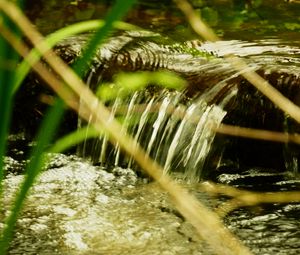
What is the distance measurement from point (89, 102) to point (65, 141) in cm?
29

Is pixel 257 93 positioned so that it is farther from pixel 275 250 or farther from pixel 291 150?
pixel 275 250

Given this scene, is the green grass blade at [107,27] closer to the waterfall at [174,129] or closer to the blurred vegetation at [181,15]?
the waterfall at [174,129]

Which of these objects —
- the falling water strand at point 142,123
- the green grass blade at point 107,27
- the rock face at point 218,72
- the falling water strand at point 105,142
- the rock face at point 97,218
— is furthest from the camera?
the falling water strand at point 105,142

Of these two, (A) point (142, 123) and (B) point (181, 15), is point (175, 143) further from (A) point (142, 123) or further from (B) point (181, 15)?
(B) point (181, 15)

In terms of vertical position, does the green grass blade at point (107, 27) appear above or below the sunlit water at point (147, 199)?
above

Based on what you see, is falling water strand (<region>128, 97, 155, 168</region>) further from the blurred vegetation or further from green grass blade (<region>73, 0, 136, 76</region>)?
green grass blade (<region>73, 0, 136, 76</region>)

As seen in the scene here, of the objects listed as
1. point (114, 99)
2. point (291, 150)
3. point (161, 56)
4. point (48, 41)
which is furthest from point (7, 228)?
point (161, 56)

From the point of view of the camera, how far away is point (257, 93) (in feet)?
12.2

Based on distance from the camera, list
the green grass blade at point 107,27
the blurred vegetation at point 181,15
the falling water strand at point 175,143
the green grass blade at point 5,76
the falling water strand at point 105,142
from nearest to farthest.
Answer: the green grass blade at point 107,27 < the green grass blade at point 5,76 < the falling water strand at point 175,143 < the falling water strand at point 105,142 < the blurred vegetation at point 181,15

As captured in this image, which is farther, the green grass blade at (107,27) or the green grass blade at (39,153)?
the green grass blade at (39,153)

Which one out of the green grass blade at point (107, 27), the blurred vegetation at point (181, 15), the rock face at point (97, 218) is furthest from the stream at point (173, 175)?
the green grass blade at point (107, 27)

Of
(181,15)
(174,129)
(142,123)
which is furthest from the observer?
(181,15)

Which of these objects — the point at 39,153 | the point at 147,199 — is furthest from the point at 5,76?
the point at 147,199

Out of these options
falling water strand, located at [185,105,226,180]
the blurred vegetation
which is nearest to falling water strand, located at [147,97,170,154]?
falling water strand, located at [185,105,226,180]
